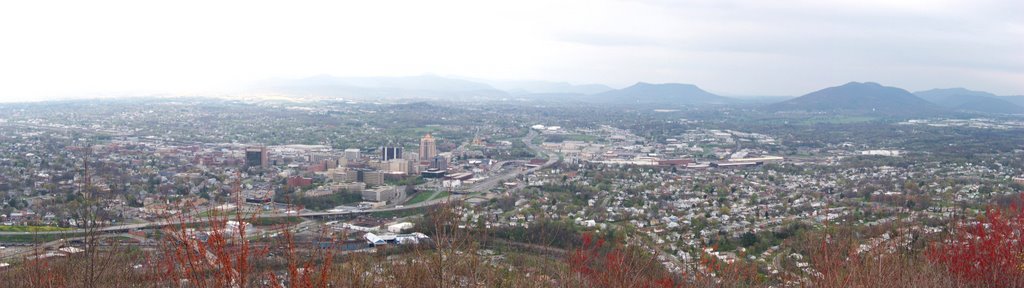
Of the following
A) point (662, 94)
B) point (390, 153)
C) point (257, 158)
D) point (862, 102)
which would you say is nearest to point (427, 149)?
point (390, 153)

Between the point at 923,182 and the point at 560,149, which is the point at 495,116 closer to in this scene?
the point at 560,149

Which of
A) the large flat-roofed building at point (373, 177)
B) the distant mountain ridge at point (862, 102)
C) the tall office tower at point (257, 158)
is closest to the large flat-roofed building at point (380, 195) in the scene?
the large flat-roofed building at point (373, 177)

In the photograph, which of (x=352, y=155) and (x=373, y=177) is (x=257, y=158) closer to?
(x=352, y=155)

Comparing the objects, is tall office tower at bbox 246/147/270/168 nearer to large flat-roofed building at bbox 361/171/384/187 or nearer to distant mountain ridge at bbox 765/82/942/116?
A: large flat-roofed building at bbox 361/171/384/187

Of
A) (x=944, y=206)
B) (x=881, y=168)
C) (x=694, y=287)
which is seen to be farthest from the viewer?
(x=881, y=168)

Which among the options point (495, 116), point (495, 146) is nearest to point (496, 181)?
point (495, 146)
